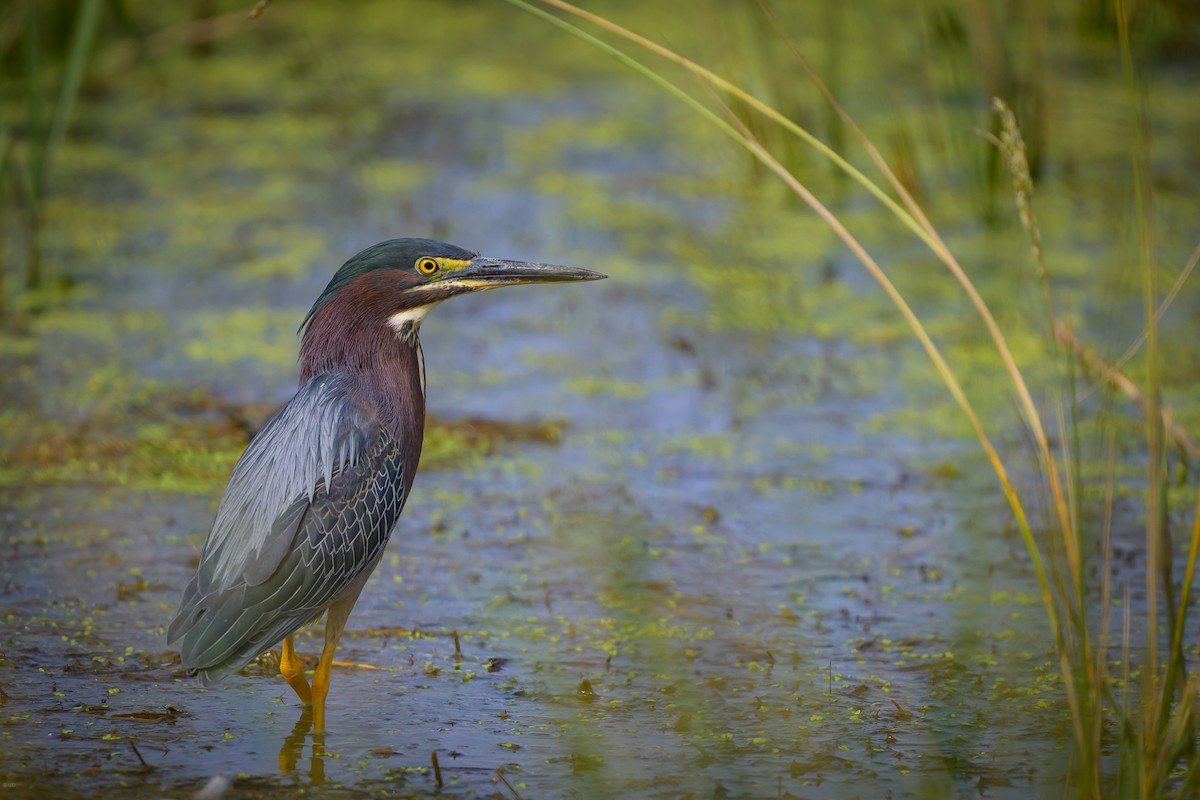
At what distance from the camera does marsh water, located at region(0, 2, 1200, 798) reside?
3889 mm

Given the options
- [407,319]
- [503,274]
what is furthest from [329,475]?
[503,274]

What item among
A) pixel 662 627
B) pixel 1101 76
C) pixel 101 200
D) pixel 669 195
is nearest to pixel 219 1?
pixel 101 200

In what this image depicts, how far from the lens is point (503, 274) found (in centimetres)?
426

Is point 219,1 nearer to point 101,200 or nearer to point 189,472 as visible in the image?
point 101,200

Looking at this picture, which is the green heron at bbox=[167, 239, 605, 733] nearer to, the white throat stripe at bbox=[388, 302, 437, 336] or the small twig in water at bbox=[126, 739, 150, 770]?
the white throat stripe at bbox=[388, 302, 437, 336]

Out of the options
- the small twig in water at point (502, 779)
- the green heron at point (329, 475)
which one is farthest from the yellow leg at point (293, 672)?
the small twig in water at point (502, 779)

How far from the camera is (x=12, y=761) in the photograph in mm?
3564

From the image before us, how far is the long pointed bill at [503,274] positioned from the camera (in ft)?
13.9

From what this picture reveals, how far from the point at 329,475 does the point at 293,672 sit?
0.50 meters

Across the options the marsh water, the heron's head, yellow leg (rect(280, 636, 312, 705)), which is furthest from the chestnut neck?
the marsh water

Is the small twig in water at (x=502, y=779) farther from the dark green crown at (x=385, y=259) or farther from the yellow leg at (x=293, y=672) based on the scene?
the dark green crown at (x=385, y=259)

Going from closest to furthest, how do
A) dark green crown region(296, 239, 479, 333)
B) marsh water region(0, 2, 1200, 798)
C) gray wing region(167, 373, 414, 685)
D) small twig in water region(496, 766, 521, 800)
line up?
small twig in water region(496, 766, 521, 800), gray wing region(167, 373, 414, 685), marsh water region(0, 2, 1200, 798), dark green crown region(296, 239, 479, 333)

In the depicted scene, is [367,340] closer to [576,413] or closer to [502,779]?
[502,779]

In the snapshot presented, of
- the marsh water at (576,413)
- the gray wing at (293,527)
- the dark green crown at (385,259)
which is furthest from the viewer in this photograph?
the dark green crown at (385,259)
